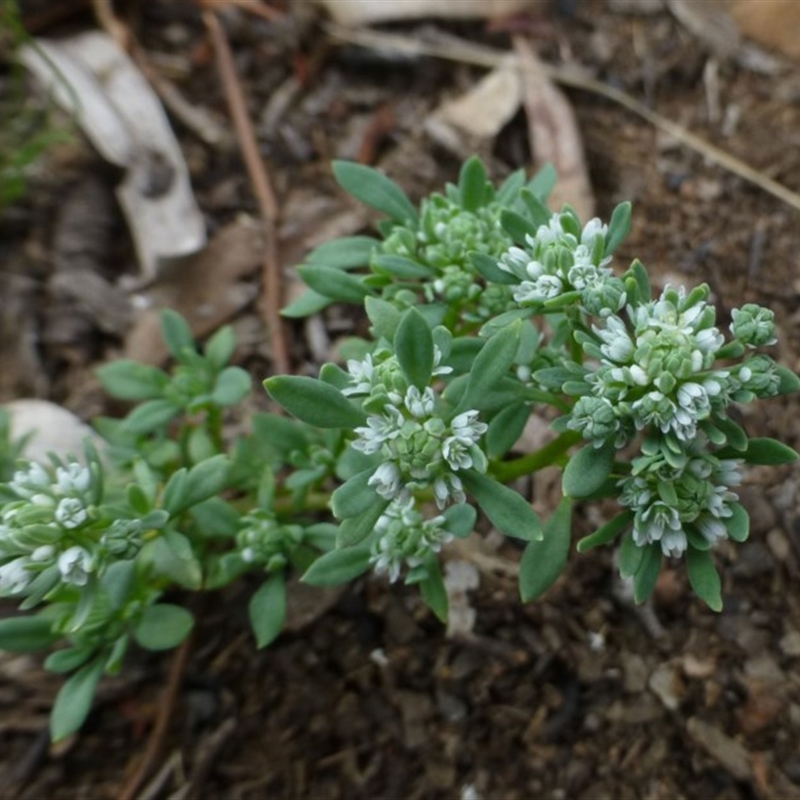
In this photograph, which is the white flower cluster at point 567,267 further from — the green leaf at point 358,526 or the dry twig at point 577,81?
the dry twig at point 577,81

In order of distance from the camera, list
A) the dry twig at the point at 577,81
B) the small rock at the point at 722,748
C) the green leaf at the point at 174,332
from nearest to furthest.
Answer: the small rock at the point at 722,748, the green leaf at the point at 174,332, the dry twig at the point at 577,81

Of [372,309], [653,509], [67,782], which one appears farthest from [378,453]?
[67,782]

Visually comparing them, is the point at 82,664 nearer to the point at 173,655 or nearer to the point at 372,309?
the point at 173,655

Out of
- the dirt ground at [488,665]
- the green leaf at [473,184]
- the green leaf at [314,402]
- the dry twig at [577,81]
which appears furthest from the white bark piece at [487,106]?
the green leaf at [314,402]

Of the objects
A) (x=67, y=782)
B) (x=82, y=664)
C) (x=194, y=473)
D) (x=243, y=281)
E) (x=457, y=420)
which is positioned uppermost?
(x=457, y=420)

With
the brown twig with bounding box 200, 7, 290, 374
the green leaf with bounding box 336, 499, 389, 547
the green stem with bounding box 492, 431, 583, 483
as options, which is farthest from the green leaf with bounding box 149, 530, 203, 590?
the brown twig with bounding box 200, 7, 290, 374
